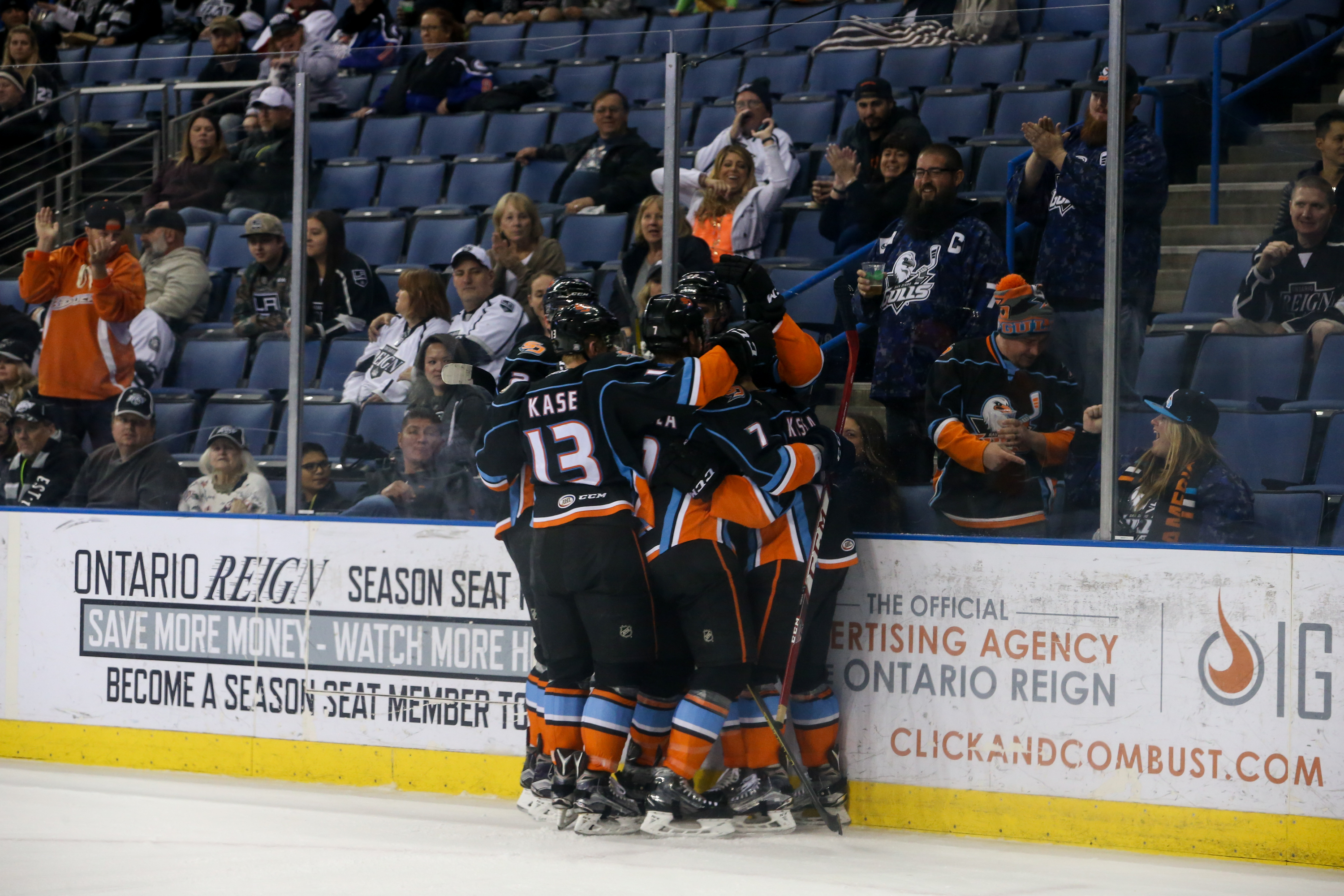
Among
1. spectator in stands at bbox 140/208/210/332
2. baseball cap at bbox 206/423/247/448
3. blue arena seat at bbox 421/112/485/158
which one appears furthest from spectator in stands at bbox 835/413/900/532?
spectator in stands at bbox 140/208/210/332

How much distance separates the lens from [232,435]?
5.30m

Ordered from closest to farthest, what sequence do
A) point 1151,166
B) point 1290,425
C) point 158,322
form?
point 1290,425
point 1151,166
point 158,322

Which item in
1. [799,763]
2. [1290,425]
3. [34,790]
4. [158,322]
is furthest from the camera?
[158,322]

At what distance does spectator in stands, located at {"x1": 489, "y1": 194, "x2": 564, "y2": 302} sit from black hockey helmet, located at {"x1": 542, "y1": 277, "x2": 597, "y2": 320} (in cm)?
29

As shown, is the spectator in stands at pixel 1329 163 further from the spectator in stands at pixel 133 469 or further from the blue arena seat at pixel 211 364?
the spectator in stands at pixel 133 469

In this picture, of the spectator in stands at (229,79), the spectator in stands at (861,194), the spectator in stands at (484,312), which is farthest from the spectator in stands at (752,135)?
the spectator in stands at (229,79)

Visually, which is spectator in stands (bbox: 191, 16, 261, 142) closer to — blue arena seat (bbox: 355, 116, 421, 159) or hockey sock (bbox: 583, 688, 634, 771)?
blue arena seat (bbox: 355, 116, 421, 159)

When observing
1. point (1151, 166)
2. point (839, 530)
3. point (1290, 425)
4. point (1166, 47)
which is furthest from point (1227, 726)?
point (1166, 47)

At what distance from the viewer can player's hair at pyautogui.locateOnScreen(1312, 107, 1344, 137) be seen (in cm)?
390

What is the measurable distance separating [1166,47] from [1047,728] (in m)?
1.87

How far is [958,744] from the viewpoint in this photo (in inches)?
171

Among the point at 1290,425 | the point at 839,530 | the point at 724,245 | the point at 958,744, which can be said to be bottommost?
the point at 958,744

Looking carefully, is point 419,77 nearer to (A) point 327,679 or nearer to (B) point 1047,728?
(A) point 327,679

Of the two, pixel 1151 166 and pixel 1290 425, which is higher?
pixel 1151 166
